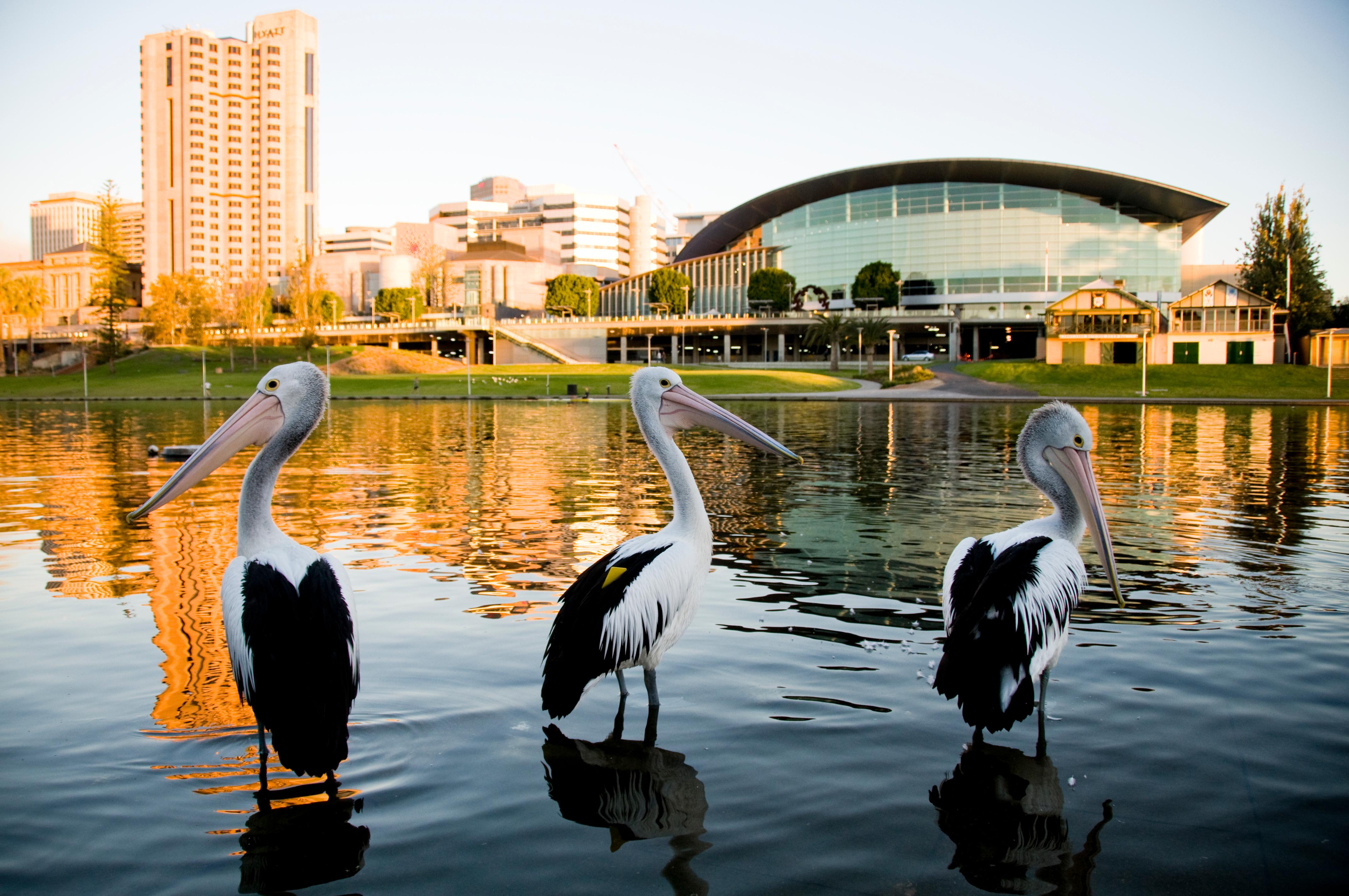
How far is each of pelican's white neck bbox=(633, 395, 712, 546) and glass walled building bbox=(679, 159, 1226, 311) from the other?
360 ft

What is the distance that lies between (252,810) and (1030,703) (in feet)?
12.4

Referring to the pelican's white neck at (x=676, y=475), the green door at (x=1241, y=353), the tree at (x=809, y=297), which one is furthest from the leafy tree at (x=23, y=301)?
the green door at (x=1241, y=353)

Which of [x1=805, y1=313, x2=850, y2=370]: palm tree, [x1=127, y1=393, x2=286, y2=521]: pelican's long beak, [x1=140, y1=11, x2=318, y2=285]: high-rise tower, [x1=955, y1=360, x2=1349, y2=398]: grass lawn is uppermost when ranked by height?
[x1=140, y1=11, x2=318, y2=285]: high-rise tower

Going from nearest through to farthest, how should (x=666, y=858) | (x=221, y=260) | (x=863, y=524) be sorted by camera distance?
(x=666, y=858), (x=863, y=524), (x=221, y=260)

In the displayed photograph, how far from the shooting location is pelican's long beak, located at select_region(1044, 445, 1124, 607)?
4.75 m

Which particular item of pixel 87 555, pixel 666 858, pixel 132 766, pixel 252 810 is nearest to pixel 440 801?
pixel 252 810

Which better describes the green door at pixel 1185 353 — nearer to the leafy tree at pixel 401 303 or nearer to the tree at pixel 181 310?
the tree at pixel 181 310

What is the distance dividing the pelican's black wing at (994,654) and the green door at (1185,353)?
254 feet

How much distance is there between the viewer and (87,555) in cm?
1018

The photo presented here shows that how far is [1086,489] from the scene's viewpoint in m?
5.01

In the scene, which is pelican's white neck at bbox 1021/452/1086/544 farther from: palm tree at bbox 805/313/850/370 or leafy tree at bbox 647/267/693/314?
leafy tree at bbox 647/267/693/314

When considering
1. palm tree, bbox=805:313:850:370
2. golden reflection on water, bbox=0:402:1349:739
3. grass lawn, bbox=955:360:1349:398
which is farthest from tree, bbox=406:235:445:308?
golden reflection on water, bbox=0:402:1349:739

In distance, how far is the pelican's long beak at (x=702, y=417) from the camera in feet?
17.3

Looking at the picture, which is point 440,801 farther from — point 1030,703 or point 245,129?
point 245,129
